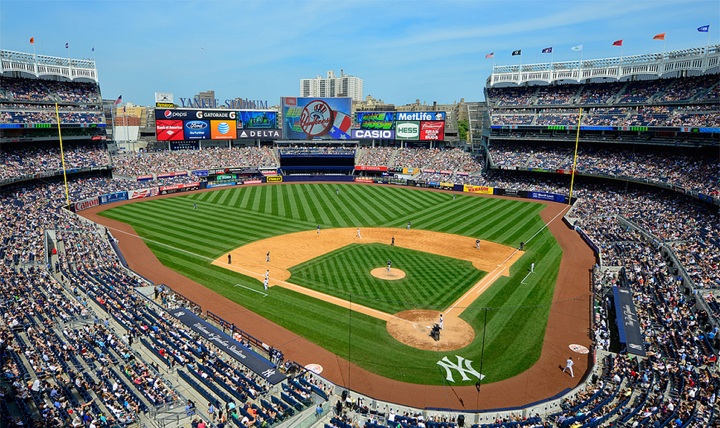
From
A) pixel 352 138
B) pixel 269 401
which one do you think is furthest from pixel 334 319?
pixel 352 138

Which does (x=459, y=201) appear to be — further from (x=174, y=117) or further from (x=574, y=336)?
(x=174, y=117)

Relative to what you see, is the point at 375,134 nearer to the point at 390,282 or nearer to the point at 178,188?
the point at 178,188

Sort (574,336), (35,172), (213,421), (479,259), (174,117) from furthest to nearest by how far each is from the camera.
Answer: (174,117) < (35,172) < (479,259) < (574,336) < (213,421)

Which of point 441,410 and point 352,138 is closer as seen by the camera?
point 441,410

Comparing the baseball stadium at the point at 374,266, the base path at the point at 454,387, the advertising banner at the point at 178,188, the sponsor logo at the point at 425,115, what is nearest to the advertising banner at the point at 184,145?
the baseball stadium at the point at 374,266

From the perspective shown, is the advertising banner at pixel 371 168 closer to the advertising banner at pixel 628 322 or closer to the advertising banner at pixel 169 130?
the advertising banner at pixel 169 130

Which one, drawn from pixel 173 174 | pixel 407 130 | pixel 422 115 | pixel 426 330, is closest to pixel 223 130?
pixel 173 174

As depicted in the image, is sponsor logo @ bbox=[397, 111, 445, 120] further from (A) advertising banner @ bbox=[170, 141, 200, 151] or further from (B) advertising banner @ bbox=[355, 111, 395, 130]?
(A) advertising banner @ bbox=[170, 141, 200, 151]
